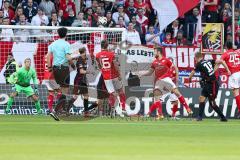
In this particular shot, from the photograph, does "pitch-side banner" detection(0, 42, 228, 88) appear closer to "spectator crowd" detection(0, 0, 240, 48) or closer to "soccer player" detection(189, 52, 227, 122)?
"spectator crowd" detection(0, 0, 240, 48)

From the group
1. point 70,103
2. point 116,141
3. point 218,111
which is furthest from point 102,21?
point 116,141

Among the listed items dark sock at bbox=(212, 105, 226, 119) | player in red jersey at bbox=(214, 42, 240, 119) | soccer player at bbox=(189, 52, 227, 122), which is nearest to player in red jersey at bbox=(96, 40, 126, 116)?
soccer player at bbox=(189, 52, 227, 122)

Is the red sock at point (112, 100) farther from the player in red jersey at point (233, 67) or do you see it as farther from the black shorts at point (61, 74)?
the player in red jersey at point (233, 67)

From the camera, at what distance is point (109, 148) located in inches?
604

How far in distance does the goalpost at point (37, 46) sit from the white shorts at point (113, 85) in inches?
70.3

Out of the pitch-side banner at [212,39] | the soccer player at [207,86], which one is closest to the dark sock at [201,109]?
the soccer player at [207,86]

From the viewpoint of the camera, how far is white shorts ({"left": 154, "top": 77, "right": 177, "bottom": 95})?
2612 centimetres

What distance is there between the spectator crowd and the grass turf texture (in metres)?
9.77

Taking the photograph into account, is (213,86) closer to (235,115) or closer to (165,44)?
(235,115)

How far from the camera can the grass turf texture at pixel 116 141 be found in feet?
46.1

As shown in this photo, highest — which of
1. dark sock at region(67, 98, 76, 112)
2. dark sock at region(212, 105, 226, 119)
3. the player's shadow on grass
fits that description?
dark sock at region(67, 98, 76, 112)

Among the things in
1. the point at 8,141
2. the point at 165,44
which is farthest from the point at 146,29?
the point at 8,141

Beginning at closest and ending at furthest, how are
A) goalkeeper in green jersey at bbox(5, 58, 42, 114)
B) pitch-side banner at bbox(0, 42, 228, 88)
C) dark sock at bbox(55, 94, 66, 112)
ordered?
1. dark sock at bbox(55, 94, 66, 112)
2. goalkeeper in green jersey at bbox(5, 58, 42, 114)
3. pitch-side banner at bbox(0, 42, 228, 88)

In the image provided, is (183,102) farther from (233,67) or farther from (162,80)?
(233,67)
